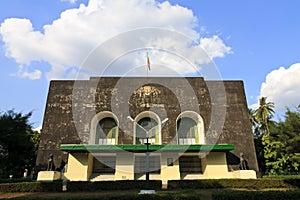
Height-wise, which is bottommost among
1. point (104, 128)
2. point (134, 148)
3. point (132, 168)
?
point (132, 168)

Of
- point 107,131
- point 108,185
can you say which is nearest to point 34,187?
point 108,185

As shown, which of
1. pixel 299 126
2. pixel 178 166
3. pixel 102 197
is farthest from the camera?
pixel 178 166

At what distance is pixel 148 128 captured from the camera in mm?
24484

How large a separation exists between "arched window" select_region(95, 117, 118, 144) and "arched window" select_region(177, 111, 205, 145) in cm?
614

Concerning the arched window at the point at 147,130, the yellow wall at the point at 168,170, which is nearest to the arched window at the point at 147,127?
the arched window at the point at 147,130

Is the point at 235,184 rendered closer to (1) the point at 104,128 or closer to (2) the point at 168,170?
(2) the point at 168,170

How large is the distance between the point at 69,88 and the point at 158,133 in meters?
10.2

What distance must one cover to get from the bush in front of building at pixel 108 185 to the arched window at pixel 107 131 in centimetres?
757

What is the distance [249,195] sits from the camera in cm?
1020

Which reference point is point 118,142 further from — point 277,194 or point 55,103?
point 277,194

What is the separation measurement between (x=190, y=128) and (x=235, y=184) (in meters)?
8.97

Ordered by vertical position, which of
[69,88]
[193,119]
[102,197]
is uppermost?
[69,88]

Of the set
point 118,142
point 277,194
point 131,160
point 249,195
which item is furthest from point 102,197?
point 118,142

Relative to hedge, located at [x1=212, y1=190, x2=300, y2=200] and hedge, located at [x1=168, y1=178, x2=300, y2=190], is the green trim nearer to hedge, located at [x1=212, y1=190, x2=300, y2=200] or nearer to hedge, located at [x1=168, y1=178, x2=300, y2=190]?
hedge, located at [x1=168, y1=178, x2=300, y2=190]
